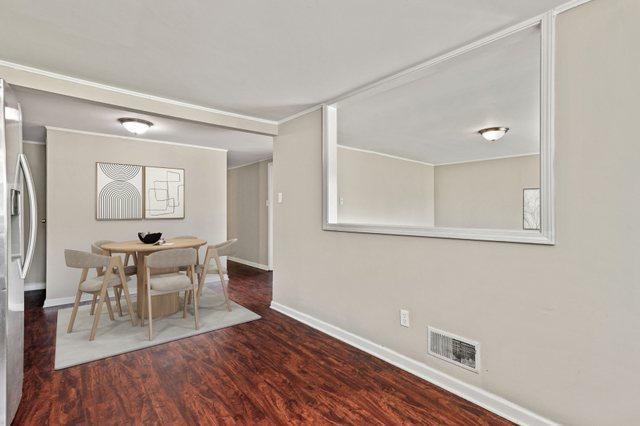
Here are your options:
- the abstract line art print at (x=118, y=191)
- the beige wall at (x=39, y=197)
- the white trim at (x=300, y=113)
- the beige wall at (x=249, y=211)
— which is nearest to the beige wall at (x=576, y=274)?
the white trim at (x=300, y=113)

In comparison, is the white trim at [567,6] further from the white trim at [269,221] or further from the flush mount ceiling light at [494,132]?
the white trim at [269,221]

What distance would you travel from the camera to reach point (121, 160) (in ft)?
14.5

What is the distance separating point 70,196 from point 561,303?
513 cm

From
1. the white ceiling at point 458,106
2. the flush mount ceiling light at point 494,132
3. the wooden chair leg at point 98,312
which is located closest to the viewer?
the white ceiling at point 458,106

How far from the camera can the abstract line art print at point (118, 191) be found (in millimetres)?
4262

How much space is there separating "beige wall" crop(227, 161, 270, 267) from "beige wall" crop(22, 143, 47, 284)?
3299 millimetres

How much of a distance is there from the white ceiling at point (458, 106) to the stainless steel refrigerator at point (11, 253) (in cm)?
233

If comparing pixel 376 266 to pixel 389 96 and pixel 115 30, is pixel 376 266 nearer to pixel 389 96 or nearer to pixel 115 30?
pixel 389 96

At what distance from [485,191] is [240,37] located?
6.16 meters

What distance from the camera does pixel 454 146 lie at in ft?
17.2

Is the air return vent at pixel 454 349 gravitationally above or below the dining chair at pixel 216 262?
below

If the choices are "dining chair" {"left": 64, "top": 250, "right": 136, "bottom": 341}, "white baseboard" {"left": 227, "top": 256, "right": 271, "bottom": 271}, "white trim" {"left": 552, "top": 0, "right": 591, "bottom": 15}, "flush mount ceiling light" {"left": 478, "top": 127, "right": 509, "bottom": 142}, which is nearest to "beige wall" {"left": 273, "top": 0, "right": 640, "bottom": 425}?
"white trim" {"left": 552, "top": 0, "right": 591, "bottom": 15}

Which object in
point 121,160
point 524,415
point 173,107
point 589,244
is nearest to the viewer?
point 589,244

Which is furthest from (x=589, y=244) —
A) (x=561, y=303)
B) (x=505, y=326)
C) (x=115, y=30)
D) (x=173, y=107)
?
(x=173, y=107)
